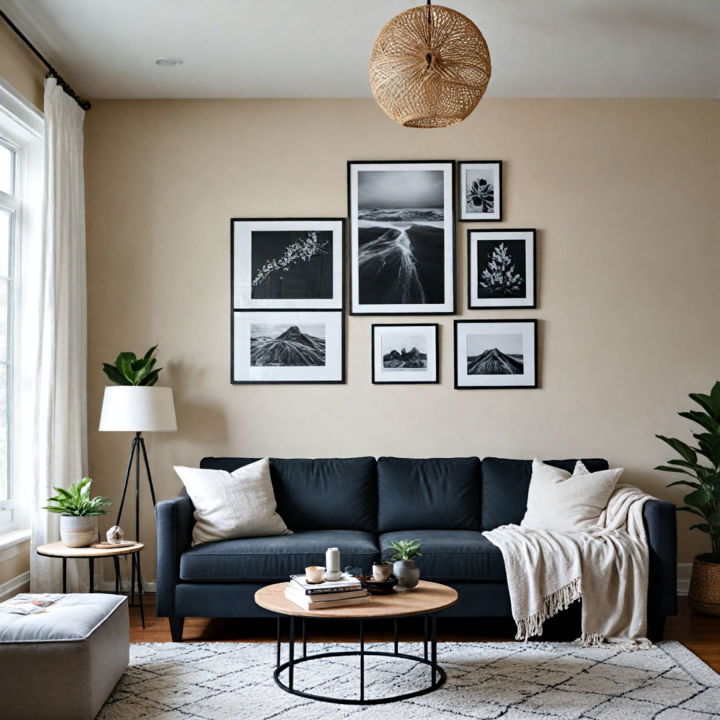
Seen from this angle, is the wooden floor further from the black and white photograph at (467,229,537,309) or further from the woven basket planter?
the black and white photograph at (467,229,537,309)

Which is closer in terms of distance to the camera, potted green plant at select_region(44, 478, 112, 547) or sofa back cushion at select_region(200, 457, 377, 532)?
potted green plant at select_region(44, 478, 112, 547)

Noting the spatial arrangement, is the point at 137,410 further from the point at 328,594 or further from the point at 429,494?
the point at 328,594

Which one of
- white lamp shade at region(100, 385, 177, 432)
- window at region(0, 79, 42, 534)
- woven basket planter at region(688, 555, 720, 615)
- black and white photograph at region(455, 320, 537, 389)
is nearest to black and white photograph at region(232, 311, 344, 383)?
white lamp shade at region(100, 385, 177, 432)

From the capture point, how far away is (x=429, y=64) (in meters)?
3.48

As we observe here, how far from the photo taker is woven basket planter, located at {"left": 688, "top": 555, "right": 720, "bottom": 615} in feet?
15.7

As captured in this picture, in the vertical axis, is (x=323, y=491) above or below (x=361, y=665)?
above

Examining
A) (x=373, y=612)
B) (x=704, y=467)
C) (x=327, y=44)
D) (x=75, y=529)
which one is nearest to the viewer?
(x=373, y=612)

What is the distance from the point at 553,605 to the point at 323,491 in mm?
1440

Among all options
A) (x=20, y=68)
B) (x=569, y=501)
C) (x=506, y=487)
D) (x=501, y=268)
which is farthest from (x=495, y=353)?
(x=20, y=68)

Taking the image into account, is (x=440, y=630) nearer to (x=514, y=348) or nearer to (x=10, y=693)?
(x=514, y=348)

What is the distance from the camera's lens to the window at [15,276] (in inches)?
183

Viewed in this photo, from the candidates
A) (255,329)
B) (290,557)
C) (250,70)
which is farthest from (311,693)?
(250,70)

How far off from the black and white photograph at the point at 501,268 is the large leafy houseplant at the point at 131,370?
6.45 feet

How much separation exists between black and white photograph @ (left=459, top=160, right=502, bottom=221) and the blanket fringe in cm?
232
